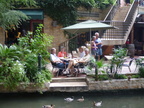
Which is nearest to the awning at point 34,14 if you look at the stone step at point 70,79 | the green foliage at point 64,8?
the green foliage at point 64,8

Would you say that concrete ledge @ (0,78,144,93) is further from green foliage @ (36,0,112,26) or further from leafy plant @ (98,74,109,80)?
green foliage @ (36,0,112,26)

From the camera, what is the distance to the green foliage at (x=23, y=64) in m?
7.79

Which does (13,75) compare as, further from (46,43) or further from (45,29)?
(45,29)

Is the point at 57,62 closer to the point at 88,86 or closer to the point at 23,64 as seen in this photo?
the point at 23,64

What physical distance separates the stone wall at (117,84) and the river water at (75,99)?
9.5 inches

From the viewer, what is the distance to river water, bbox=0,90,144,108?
759 cm

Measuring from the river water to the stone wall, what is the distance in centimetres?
24

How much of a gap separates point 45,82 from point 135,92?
3279 mm

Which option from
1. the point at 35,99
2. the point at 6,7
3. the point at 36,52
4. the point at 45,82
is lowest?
the point at 35,99

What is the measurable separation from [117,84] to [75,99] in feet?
5.21

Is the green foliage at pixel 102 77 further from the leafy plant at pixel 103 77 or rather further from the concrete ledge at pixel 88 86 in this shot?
the concrete ledge at pixel 88 86

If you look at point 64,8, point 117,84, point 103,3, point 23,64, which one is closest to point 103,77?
point 117,84

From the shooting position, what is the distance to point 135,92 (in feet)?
28.5

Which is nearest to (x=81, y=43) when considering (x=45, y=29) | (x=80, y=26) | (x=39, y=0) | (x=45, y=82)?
(x=45, y=29)
